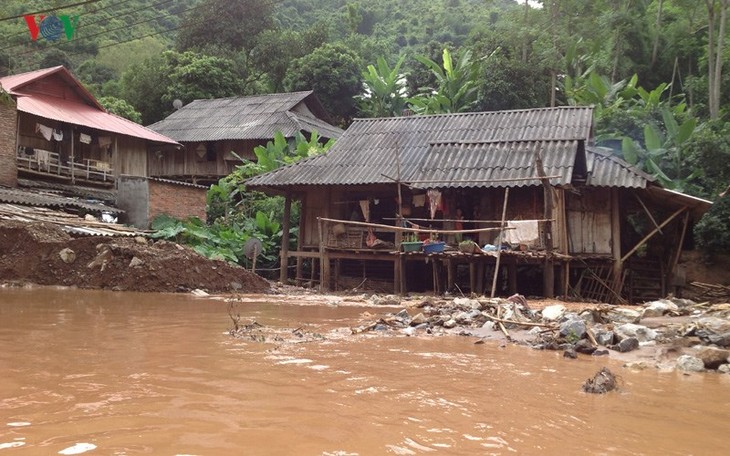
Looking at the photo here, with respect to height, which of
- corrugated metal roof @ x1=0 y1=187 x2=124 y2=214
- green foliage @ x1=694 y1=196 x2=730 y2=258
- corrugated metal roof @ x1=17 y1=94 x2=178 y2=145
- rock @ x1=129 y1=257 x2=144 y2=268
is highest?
corrugated metal roof @ x1=17 y1=94 x2=178 y2=145

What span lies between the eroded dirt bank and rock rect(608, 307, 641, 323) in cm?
885

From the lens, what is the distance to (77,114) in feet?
73.0

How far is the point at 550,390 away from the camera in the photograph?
448 cm

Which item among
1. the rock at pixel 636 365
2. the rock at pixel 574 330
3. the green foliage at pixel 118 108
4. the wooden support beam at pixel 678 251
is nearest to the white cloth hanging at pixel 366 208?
the wooden support beam at pixel 678 251

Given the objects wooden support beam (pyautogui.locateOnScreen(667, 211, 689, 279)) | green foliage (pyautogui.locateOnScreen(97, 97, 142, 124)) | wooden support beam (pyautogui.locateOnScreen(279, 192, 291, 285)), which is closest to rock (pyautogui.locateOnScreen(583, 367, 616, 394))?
wooden support beam (pyautogui.locateOnScreen(667, 211, 689, 279))

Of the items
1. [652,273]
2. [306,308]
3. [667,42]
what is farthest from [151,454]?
[667,42]

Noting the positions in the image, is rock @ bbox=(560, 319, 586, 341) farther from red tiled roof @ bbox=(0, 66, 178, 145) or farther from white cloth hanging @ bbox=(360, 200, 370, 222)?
red tiled roof @ bbox=(0, 66, 178, 145)

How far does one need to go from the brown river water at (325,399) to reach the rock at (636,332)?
108cm

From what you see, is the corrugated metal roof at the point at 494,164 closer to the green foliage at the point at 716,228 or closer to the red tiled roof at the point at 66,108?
the green foliage at the point at 716,228

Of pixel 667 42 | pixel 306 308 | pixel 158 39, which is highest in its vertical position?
pixel 158 39

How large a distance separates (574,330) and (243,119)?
947 inches

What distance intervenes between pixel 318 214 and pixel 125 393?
13.7 m

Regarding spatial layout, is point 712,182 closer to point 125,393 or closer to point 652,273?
point 652,273

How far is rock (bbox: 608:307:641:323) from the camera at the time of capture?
8.12m
